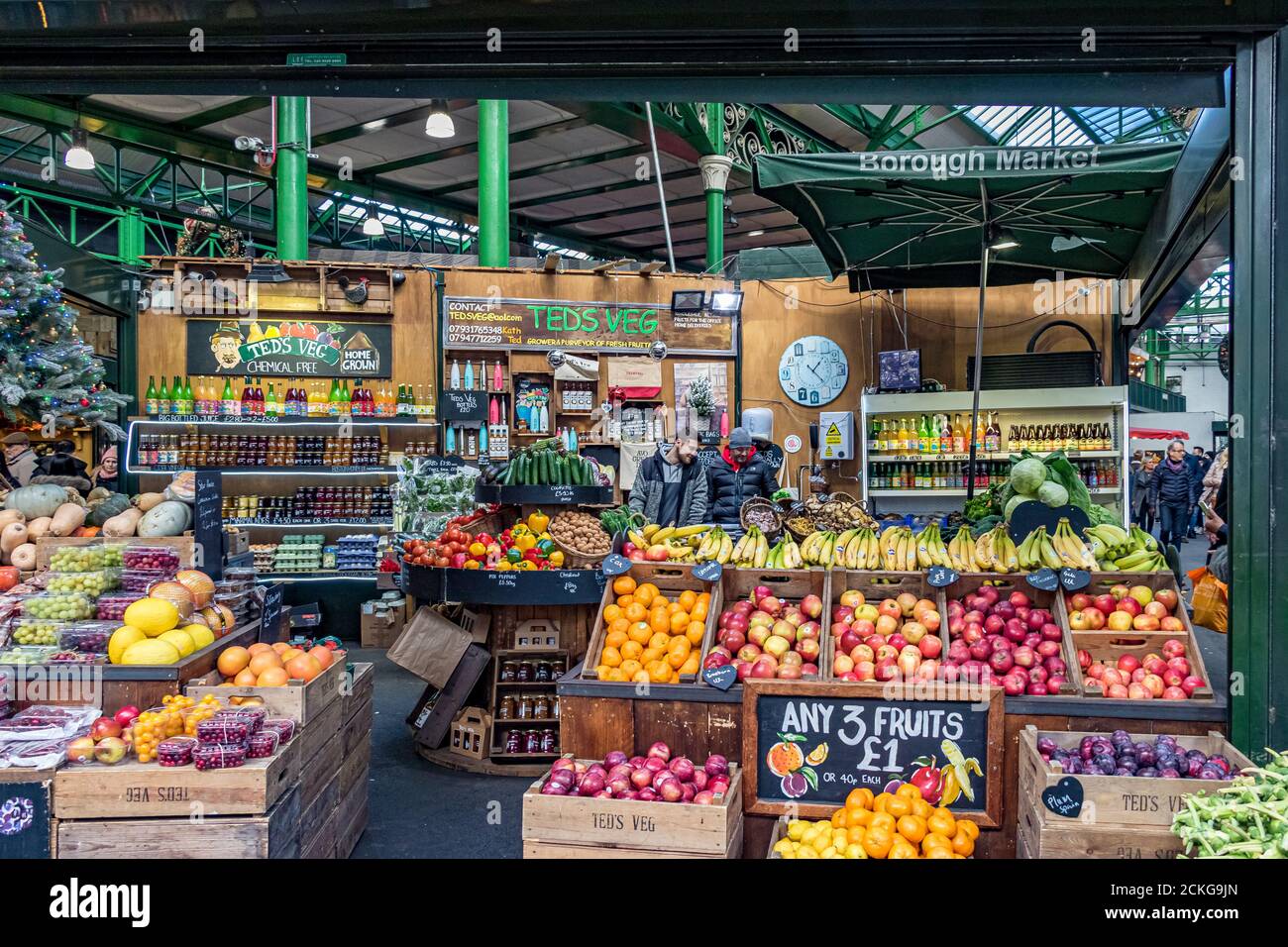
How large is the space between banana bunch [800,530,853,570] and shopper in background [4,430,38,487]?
5.44m

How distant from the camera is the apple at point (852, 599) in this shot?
3475 mm

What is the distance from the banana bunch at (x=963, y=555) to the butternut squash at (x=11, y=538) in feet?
13.6

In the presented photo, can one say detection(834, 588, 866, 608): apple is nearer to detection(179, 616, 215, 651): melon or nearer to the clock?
detection(179, 616, 215, 651): melon

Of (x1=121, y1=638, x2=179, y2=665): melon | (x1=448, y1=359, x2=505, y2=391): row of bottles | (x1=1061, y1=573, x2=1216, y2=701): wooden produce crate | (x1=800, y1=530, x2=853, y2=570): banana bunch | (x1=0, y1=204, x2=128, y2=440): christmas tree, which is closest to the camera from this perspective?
(x1=121, y1=638, x2=179, y2=665): melon

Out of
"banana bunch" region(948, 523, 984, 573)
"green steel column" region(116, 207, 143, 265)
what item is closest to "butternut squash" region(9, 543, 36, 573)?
"banana bunch" region(948, 523, 984, 573)

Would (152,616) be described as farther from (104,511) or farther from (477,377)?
(477,377)

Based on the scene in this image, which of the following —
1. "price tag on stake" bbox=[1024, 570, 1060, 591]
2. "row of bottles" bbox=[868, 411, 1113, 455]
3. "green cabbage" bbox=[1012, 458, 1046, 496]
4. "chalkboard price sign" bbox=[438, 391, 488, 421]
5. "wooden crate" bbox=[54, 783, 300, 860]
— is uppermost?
"chalkboard price sign" bbox=[438, 391, 488, 421]

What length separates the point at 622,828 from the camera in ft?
8.34

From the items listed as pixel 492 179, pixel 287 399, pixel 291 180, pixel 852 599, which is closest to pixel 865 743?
pixel 852 599

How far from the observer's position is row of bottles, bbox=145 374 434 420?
8.48 meters

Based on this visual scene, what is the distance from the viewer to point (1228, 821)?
2229mm

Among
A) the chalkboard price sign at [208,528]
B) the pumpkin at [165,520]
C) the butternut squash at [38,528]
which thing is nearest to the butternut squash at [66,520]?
the butternut squash at [38,528]

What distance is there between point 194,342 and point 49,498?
5.23m
